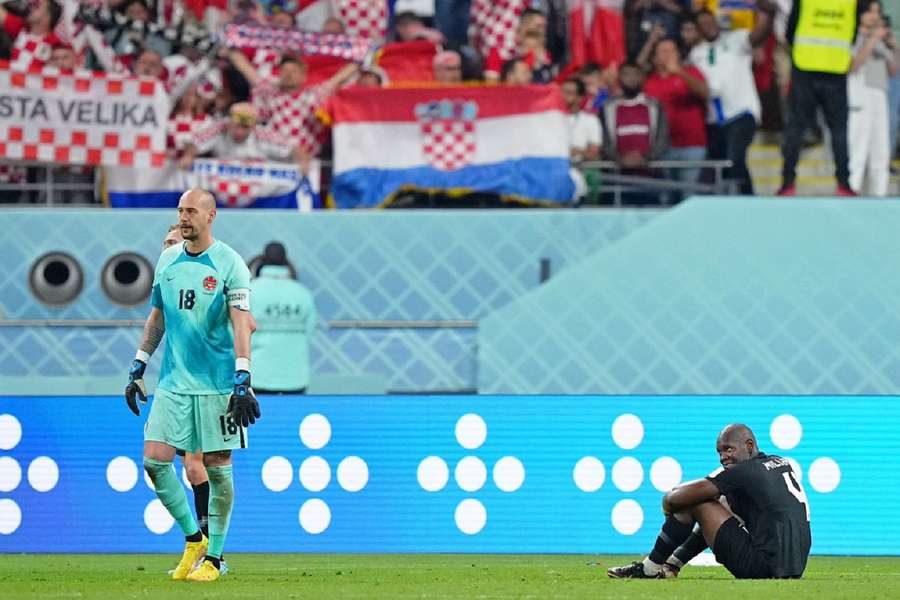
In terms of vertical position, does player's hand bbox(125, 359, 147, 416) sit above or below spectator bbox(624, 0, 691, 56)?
below

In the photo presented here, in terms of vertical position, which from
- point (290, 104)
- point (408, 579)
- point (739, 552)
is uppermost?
point (290, 104)

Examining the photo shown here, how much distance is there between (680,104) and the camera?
17938 mm

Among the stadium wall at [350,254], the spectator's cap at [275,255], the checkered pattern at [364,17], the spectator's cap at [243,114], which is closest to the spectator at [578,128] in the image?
the stadium wall at [350,254]

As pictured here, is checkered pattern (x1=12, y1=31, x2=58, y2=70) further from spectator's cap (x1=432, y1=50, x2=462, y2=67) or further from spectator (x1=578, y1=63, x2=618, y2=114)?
spectator (x1=578, y1=63, x2=618, y2=114)

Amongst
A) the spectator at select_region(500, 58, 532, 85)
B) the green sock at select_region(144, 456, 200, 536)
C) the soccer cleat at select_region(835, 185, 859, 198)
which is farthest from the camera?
the spectator at select_region(500, 58, 532, 85)

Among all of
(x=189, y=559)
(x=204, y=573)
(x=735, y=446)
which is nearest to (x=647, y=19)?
(x=735, y=446)

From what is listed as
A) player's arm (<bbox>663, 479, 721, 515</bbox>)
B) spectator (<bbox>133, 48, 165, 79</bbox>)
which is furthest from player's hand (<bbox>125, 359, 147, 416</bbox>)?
spectator (<bbox>133, 48, 165, 79</bbox>)

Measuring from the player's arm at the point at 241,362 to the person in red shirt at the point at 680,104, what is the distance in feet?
28.3

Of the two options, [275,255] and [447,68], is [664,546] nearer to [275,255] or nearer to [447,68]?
[275,255]

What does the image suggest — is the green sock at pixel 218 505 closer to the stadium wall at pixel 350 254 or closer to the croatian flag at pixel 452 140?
the stadium wall at pixel 350 254

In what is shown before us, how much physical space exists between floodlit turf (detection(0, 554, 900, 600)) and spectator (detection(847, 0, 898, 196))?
241 inches

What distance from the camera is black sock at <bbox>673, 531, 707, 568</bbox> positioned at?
10109 mm

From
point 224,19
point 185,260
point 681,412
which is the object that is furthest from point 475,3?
point 185,260

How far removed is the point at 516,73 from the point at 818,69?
8.94ft
